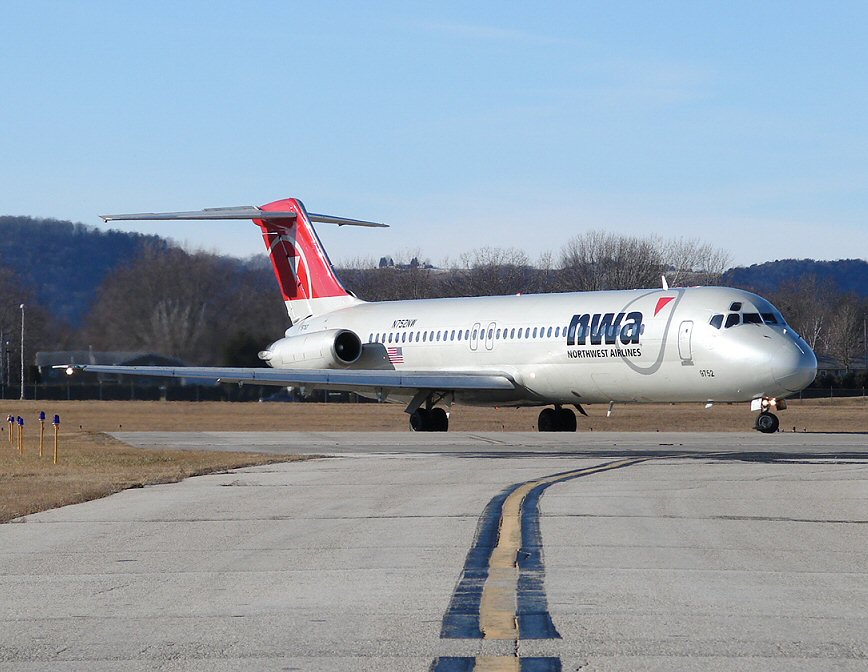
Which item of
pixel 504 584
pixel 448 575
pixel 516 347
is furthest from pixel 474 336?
pixel 504 584

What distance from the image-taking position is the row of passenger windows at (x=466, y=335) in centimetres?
3509

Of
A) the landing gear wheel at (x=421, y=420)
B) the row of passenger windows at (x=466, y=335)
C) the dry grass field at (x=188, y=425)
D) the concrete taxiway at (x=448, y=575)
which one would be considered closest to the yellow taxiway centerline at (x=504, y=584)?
the concrete taxiway at (x=448, y=575)

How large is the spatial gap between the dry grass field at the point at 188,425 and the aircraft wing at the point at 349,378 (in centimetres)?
320

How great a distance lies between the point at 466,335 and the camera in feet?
124

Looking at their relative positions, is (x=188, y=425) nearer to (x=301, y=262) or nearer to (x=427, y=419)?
(x=301, y=262)

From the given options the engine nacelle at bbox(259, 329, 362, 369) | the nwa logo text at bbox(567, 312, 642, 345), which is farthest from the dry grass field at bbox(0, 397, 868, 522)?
the nwa logo text at bbox(567, 312, 642, 345)

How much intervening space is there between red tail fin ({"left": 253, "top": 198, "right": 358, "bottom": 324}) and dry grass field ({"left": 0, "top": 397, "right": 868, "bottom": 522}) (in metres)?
3.73

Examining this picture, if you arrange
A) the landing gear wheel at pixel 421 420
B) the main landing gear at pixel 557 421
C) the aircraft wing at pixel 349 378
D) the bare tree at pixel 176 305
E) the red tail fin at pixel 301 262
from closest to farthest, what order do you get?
the aircraft wing at pixel 349 378
the landing gear wheel at pixel 421 420
the main landing gear at pixel 557 421
the bare tree at pixel 176 305
the red tail fin at pixel 301 262

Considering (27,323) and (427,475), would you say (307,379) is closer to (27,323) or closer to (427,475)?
(427,475)

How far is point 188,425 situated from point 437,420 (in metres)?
8.15

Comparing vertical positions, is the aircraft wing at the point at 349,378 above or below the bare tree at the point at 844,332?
below

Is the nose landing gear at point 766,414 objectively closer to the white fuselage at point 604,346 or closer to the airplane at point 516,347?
the airplane at point 516,347

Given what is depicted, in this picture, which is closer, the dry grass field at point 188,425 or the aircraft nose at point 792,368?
the dry grass field at point 188,425

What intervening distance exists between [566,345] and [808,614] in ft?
87.0
